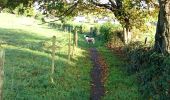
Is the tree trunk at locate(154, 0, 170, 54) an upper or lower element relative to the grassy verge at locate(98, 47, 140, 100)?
upper

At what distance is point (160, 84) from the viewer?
45.5ft

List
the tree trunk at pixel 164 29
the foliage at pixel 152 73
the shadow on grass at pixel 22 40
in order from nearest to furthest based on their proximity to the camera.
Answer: the foliage at pixel 152 73
the tree trunk at pixel 164 29
the shadow on grass at pixel 22 40

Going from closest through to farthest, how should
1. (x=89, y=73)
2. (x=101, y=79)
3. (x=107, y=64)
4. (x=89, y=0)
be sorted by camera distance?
1. (x=101, y=79)
2. (x=89, y=73)
3. (x=107, y=64)
4. (x=89, y=0)

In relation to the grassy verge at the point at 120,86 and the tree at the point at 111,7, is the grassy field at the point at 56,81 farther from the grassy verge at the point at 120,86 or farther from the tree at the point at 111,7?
the tree at the point at 111,7

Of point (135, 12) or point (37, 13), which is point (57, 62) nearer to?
point (37, 13)

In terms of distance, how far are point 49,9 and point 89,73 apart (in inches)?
302

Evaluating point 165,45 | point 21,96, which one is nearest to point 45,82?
point 21,96

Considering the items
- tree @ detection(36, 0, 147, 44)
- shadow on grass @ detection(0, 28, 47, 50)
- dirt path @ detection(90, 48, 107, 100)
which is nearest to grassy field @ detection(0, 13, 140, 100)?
dirt path @ detection(90, 48, 107, 100)

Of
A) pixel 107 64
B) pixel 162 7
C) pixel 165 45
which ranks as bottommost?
pixel 107 64

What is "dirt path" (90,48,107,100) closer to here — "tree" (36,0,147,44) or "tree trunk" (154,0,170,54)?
"tree trunk" (154,0,170,54)

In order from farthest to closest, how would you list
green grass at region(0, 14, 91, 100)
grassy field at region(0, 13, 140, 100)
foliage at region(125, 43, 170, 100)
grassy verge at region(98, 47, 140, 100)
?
1. grassy verge at region(98, 47, 140, 100)
2. grassy field at region(0, 13, 140, 100)
3. green grass at region(0, 14, 91, 100)
4. foliage at region(125, 43, 170, 100)

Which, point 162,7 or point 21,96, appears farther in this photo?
point 162,7

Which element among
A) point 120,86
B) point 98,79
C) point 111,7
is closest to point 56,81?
point 120,86

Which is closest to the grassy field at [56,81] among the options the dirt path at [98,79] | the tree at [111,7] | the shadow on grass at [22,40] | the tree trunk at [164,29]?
the dirt path at [98,79]
